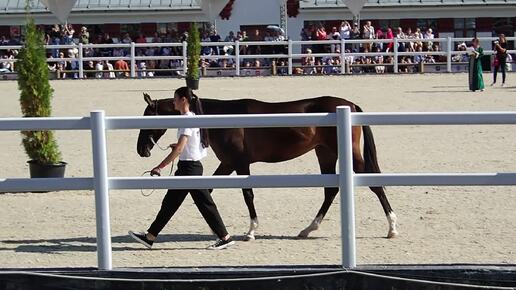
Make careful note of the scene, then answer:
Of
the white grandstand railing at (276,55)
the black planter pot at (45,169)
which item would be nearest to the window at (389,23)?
the white grandstand railing at (276,55)

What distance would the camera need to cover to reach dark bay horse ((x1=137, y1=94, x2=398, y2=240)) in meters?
8.46

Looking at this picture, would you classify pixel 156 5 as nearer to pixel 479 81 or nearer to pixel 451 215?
pixel 479 81

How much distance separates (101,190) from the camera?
250 inches

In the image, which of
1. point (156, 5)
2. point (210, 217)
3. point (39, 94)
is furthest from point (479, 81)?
point (156, 5)

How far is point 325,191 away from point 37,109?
431cm

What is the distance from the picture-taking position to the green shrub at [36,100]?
11.4 meters

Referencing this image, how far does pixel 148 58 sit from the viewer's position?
32.6 metres

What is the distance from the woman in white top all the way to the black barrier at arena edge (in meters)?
1.51

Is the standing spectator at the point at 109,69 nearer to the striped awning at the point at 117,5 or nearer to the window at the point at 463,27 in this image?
the striped awning at the point at 117,5

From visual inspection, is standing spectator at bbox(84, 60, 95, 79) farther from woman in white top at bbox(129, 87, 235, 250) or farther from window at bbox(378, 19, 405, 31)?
woman in white top at bbox(129, 87, 235, 250)

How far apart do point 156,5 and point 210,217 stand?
3654 cm

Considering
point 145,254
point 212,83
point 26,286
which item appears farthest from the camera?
point 212,83

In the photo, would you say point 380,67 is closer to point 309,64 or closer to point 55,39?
point 309,64

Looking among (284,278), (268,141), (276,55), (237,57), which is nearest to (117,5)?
(237,57)
